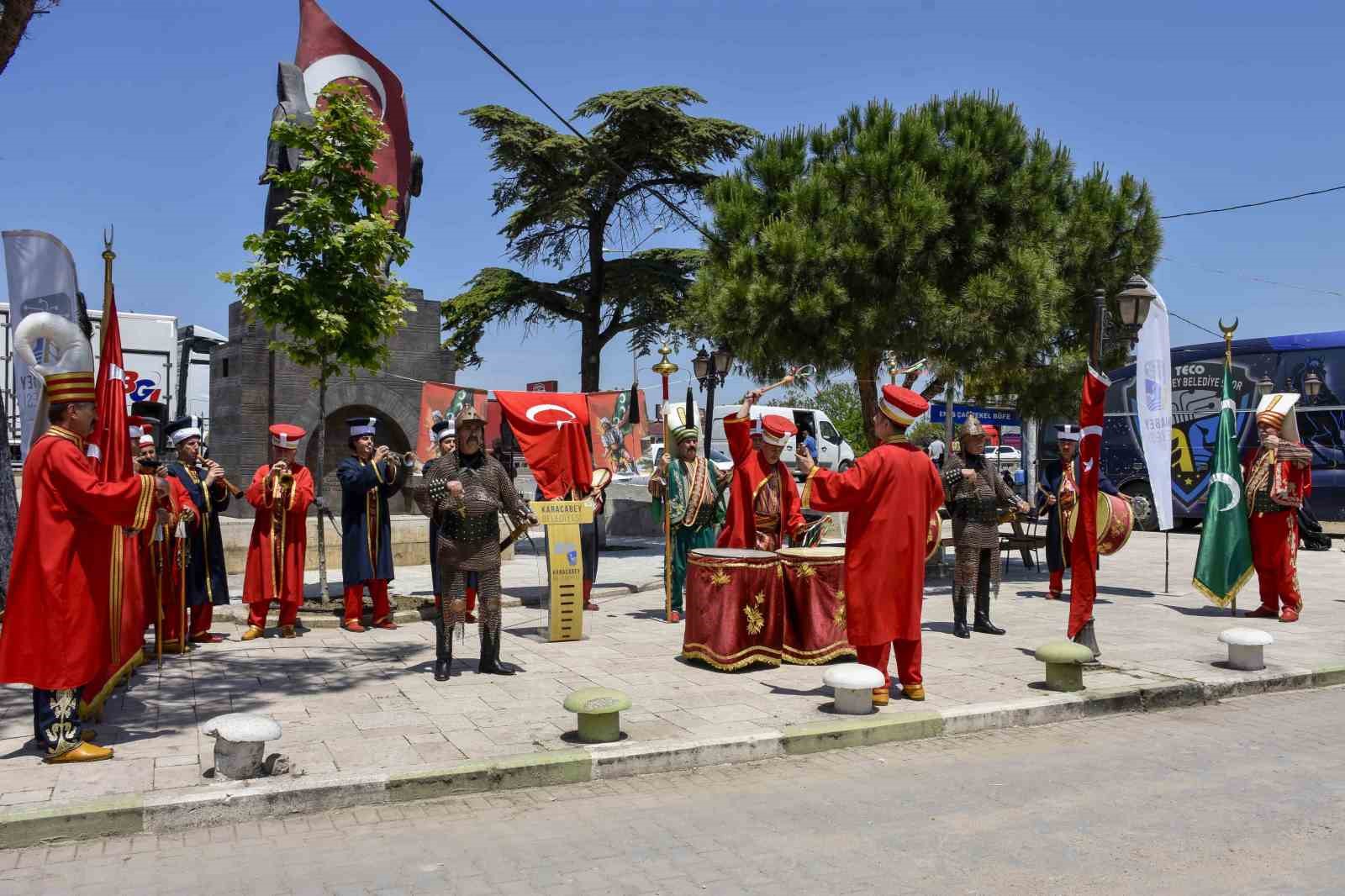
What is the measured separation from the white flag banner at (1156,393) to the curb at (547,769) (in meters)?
2.30

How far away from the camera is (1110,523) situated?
12.3 meters

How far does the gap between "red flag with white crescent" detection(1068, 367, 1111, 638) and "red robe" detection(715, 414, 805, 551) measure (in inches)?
90.8

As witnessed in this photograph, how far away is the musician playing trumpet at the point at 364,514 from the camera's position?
1030cm

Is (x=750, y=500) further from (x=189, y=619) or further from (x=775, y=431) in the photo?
(x=189, y=619)

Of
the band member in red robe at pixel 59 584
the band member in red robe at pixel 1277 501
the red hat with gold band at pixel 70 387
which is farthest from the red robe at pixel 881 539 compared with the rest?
the band member in red robe at pixel 1277 501

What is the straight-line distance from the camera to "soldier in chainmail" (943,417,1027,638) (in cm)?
1009

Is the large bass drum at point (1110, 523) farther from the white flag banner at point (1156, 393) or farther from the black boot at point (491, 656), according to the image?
the black boot at point (491, 656)

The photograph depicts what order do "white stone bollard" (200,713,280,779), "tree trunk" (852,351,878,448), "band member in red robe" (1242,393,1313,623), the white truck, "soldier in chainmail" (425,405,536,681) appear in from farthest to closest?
the white truck → "tree trunk" (852,351,878,448) → "band member in red robe" (1242,393,1313,623) → "soldier in chainmail" (425,405,536,681) → "white stone bollard" (200,713,280,779)

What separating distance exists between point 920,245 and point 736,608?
7.32 m

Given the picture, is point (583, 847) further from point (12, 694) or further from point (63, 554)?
point (12, 694)

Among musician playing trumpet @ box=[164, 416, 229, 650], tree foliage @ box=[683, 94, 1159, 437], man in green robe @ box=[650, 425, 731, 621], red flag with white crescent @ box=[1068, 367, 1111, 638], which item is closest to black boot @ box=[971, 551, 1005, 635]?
red flag with white crescent @ box=[1068, 367, 1111, 638]

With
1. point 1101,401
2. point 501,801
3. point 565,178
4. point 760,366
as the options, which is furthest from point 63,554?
point 565,178

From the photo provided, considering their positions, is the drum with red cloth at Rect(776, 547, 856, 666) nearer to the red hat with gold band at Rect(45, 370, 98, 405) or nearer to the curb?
the curb

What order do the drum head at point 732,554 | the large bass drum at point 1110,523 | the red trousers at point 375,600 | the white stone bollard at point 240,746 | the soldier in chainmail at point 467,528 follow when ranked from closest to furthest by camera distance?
the white stone bollard at point 240,746 < the soldier in chainmail at point 467,528 < the drum head at point 732,554 < the red trousers at point 375,600 < the large bass drum at point 1110,523
